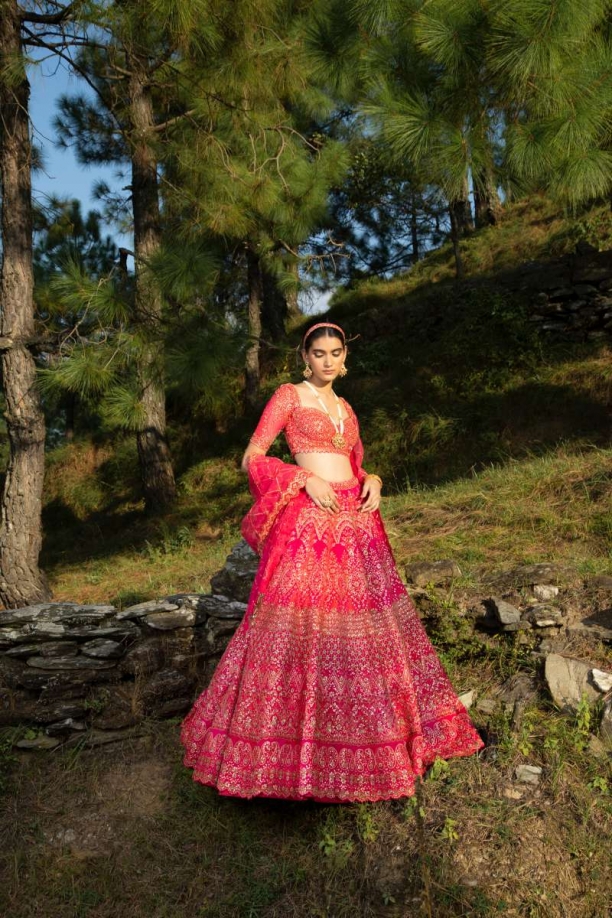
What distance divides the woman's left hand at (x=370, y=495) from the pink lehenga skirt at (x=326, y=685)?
0.05m

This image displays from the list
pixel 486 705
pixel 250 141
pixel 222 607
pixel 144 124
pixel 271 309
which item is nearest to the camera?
pixel 486 705

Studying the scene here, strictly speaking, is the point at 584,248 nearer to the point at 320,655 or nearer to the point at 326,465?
the point at 326,465

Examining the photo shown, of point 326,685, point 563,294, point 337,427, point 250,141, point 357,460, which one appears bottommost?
point 326,685

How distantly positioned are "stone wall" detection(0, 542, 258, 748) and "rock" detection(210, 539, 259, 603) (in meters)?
0.13

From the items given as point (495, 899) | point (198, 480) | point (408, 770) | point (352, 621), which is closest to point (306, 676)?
point (352, 621)

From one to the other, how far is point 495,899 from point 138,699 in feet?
6.65

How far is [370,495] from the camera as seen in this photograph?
3.21 m

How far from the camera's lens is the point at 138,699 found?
150 inches

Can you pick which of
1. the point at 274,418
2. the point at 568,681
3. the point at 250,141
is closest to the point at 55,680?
the point at 274,418

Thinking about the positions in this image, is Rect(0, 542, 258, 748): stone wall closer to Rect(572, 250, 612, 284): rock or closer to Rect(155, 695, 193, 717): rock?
Rect(155, 695, 193, 717): rock

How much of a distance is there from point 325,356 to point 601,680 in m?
2.00

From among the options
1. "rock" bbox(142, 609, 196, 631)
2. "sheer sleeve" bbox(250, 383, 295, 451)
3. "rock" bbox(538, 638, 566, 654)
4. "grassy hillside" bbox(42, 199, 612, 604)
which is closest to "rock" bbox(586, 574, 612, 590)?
"grassy hillside" bbox(42, 199, 612, 604)

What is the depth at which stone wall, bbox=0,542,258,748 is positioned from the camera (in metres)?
3.71

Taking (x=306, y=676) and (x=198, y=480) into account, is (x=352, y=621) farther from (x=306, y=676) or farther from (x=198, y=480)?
(x=198, y=480)
